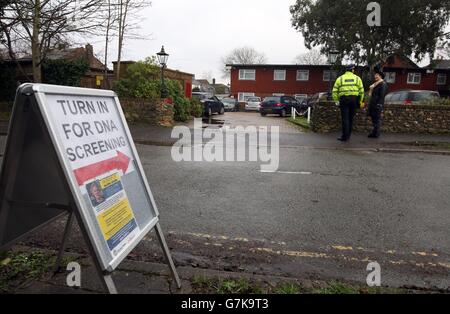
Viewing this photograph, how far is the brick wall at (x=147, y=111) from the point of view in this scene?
1370cm

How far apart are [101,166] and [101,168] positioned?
0.04ft

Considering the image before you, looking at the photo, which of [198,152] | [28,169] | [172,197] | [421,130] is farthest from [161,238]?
[421,130]

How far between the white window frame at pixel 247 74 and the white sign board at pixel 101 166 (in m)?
38.4

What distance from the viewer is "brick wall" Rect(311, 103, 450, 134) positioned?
1186cm

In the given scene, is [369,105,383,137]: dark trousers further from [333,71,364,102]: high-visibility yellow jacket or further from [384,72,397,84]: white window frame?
[384,72,397,84]: white window frame

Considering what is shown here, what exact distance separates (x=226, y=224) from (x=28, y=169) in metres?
2.25

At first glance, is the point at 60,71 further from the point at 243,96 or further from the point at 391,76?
the point at 391,76

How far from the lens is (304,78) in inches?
1524

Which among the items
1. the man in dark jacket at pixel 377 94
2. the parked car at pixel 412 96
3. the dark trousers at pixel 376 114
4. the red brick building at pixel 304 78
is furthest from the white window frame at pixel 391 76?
the man in dark jacket at pixel 377 94

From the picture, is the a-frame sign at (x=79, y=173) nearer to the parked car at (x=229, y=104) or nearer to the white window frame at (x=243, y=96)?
the parked car at (x=229, y=104)

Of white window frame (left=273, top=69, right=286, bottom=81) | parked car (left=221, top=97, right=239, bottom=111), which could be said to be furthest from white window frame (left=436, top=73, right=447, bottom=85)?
parked car (left=221, top=97, right=239, bottom=111)

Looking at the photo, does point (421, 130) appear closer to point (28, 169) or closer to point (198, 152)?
point (198, 152)

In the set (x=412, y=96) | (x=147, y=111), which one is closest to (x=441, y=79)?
(x=412, y=96)

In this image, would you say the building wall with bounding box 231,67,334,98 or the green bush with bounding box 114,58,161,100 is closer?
the green bush with bounding box 114,58,161,100
